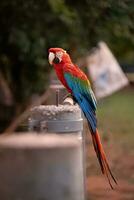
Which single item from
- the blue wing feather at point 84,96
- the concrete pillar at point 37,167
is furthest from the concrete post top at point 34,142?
the blue wing feather at point 84,96

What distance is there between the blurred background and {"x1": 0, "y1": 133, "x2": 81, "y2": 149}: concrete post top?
733 cm

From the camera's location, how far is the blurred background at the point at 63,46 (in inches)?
447

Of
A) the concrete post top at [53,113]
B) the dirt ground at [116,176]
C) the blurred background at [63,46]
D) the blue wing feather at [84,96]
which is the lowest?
the dirt ground at [116,176]

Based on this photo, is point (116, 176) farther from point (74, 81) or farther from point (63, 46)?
point (63, 46)

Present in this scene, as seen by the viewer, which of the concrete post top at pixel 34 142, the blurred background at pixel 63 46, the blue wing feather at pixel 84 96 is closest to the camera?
the concrete post top at pixel 34 142

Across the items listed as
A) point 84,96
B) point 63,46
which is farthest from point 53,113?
point 63,46

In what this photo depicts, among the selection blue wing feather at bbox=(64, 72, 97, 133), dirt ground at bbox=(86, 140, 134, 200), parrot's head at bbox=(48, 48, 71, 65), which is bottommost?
dirt ground at bbox=(86, 140, 134, 200)

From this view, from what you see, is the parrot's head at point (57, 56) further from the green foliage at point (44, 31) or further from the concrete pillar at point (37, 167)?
the green foliage at point (44, 31)

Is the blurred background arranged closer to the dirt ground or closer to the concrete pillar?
the dirt ground

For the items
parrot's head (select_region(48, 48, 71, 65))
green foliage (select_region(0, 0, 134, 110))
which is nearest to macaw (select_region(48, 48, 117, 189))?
parrot's head (select_region(48, 48, 71, 65))

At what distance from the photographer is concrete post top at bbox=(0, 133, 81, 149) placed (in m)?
1.85

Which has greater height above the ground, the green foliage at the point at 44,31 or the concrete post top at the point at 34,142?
the green foliage at the point at 44,31

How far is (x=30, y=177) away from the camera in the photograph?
190 cm

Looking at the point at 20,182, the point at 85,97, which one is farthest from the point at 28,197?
the point at 85,97
